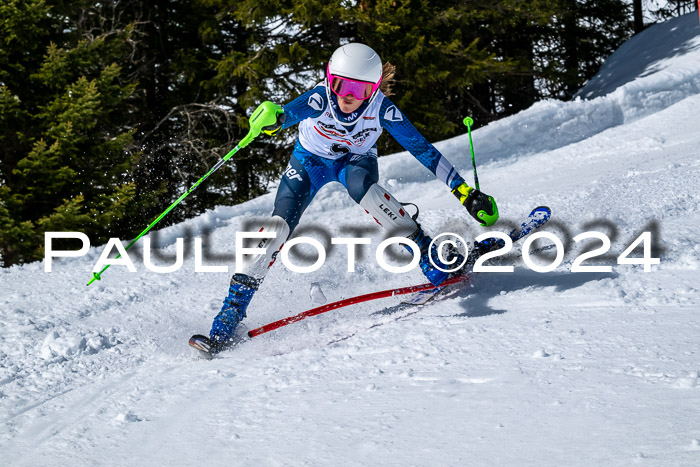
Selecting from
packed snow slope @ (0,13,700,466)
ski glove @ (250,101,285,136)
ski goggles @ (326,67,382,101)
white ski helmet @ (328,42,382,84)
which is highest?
white ski helmet @ (328,42,382,84)

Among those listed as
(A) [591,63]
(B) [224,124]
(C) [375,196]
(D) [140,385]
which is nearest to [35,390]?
(D) [140,385]

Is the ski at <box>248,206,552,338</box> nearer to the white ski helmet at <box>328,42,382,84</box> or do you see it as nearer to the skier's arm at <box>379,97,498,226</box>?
the skier's arm at <box>379,97,498,226</box>

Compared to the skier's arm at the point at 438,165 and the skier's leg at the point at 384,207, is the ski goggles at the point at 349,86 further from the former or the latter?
the skier's leg at the point at 384,207

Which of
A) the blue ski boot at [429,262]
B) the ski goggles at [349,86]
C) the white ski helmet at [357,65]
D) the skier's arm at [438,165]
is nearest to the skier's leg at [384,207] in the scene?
the blue ski boot at [429,262]

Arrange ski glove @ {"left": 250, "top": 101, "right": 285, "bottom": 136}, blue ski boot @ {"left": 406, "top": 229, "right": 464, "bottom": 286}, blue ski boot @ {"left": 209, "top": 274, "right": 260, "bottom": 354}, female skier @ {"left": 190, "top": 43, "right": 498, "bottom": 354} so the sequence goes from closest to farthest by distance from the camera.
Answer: blue ski boot @ {"left": 209, "top": 274, "right": 260, "bottom": 354}, female skier @ {"left": 190, "top": 43, "right": 498, "bottom": 354}, ski glove @ {"left": 250, "top": 101, "right": 285, "bottom": 136}, blue ski boot @ {"left": 406, "top": 229, "right": 464, "bottom": 286}

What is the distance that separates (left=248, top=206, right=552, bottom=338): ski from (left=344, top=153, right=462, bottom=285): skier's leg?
107 millimetres

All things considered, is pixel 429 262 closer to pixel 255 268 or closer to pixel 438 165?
pixel 438 165

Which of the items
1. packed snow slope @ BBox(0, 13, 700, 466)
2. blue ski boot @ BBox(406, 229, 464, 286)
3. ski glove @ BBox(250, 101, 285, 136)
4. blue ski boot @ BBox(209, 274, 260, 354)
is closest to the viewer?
packed snow slope @ BBox(0, 13, 700, 466)

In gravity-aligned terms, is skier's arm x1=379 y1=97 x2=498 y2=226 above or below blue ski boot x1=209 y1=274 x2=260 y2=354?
above

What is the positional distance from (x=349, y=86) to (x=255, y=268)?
124cm

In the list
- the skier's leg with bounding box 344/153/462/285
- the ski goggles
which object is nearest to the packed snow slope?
the skier's leg with bounding box 344/153/462/285

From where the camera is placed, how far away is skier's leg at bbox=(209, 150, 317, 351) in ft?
12.7

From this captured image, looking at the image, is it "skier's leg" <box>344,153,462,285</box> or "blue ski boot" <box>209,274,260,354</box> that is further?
"skier's leg" <box>344,153,462,285</box>

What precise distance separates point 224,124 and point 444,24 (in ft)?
17.0
